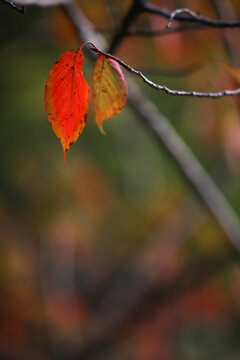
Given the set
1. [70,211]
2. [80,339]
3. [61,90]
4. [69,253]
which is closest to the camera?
[61,90]

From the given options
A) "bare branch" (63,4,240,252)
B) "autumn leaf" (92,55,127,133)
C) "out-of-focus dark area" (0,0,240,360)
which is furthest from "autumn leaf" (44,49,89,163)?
"out-of-focus dark area" (0,0,240,360)

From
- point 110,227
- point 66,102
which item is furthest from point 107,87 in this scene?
point 110,227

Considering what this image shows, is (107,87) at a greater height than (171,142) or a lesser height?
→ greater

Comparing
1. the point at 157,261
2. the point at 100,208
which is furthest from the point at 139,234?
the point at 157,261

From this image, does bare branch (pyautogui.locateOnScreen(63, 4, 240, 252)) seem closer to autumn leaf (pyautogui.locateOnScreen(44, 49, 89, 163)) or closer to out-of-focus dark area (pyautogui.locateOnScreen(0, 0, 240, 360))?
out-of-focus dark area (pyautogui.locateOnScreen(0, 0, 240, 360))

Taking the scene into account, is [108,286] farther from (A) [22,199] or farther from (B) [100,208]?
(A) [22,199]

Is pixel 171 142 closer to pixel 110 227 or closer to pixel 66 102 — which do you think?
pixel 66 102
